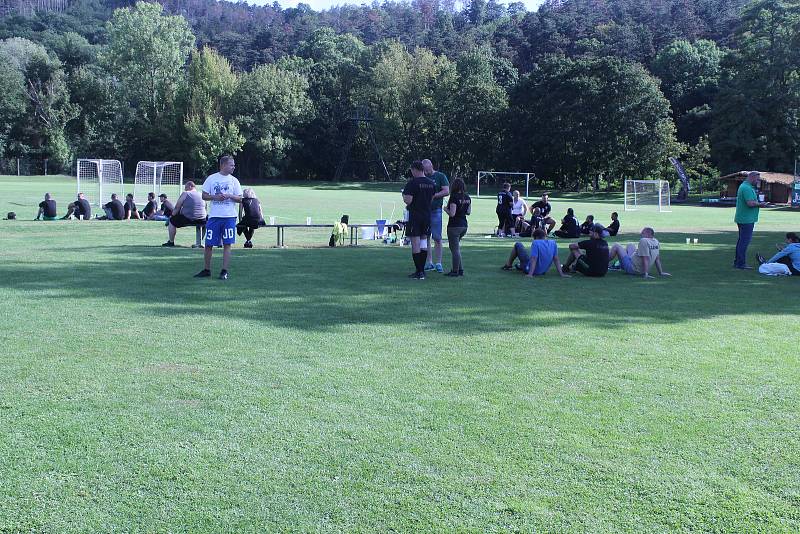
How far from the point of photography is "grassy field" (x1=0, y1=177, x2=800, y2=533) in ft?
12.8

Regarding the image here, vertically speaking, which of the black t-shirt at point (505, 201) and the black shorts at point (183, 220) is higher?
the black t-shirt at point (505, 201)

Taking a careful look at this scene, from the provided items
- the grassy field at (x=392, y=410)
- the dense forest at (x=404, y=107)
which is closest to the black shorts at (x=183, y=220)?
the grassy field at (x=392, y=410)

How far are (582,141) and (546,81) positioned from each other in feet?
25.6

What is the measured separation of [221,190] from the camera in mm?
11586

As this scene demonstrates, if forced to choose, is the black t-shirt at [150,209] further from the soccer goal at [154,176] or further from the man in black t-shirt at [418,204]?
the man in black t-shirt at [418,204]

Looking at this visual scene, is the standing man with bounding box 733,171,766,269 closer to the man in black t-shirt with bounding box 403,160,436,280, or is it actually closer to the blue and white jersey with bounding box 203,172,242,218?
the man in black t-shirt with bounding box 403,160,436,280

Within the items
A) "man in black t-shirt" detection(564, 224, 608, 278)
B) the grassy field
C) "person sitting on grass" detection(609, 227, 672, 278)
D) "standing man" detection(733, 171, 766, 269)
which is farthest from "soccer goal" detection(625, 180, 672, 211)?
the grassy field

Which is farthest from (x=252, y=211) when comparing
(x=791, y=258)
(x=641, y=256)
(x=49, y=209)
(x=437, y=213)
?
(x=49, y=209)

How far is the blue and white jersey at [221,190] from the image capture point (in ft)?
38.0

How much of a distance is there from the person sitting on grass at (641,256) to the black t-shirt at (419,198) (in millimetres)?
3732

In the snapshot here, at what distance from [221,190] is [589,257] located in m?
6.31

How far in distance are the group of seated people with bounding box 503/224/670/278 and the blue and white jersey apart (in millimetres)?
5059

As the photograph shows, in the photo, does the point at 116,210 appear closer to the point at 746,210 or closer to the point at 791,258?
the point at 746,210

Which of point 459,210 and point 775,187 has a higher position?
point 775,187
